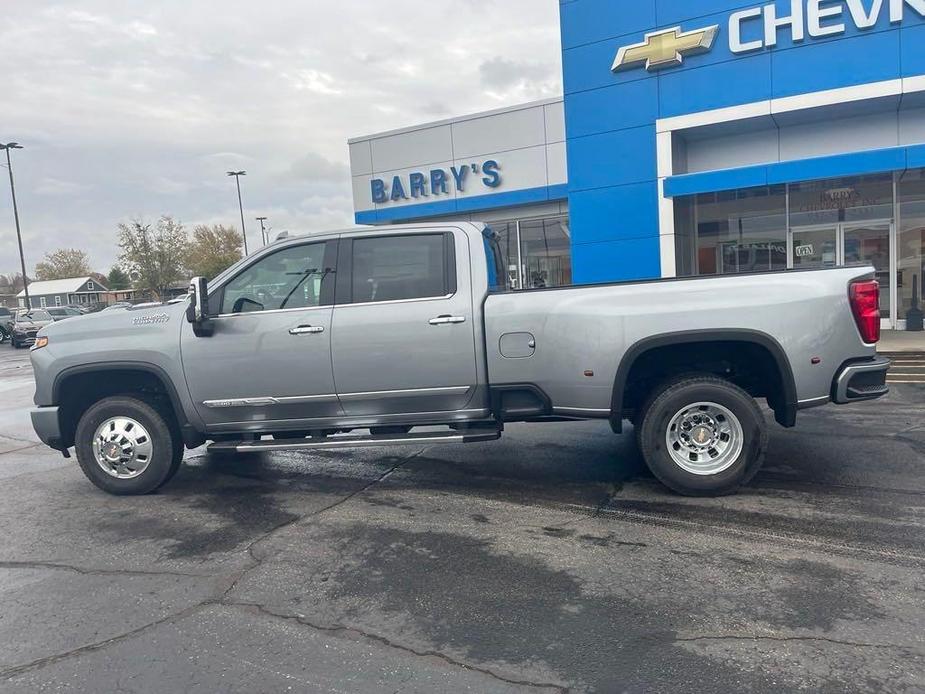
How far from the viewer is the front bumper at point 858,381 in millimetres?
4879

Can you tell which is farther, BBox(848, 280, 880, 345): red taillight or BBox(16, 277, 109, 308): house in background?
BBox(16, 277, 109, 308): house in background

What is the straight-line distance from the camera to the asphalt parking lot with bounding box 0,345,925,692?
3.06m

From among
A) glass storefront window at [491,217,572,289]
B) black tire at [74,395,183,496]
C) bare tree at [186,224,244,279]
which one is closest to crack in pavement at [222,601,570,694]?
black tire at [74,395,183,496]

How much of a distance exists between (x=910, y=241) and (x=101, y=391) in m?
14.9

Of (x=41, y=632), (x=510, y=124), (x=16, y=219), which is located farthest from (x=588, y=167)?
(x=16, y=219)

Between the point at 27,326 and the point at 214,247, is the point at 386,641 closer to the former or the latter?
the point at 27,326

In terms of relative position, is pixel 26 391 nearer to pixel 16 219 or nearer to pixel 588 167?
pixel 588 167

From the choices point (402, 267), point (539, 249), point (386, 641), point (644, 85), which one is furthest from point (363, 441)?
point (539, 249)

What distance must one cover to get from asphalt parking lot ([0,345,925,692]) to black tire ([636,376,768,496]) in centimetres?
16

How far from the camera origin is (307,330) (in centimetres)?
543

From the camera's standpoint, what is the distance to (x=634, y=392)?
552 centimetres

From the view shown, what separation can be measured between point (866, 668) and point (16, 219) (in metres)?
44.3

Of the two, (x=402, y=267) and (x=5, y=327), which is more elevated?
(x=402, y=267)

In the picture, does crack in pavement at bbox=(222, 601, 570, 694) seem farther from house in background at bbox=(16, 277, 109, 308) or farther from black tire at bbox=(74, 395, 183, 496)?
house in background at bbox=(16, 277, 109, 308)
